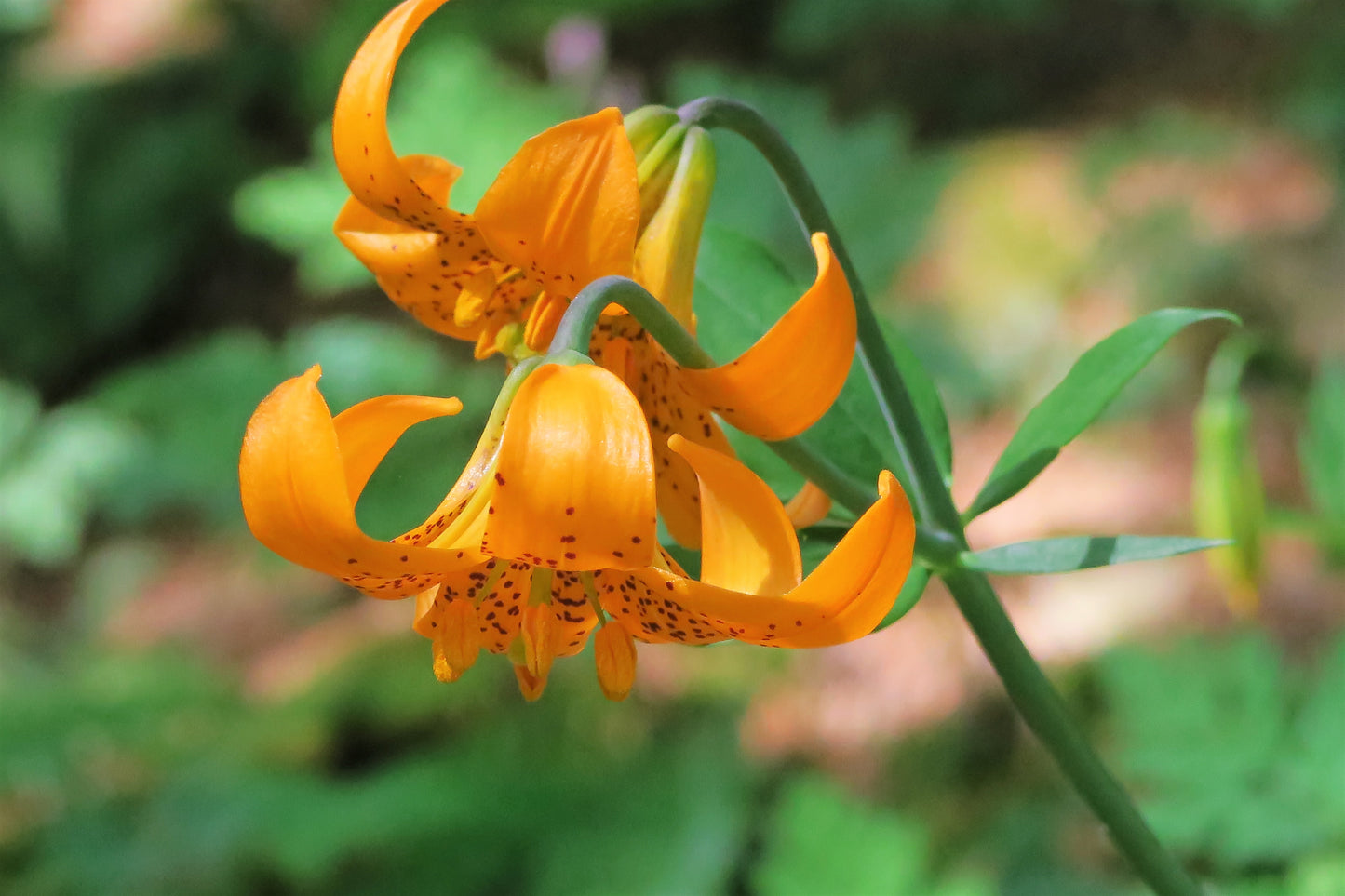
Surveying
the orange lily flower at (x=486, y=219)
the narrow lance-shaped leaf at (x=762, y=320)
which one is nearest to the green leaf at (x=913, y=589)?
the narrow lance-shaped leaf at (x=762, y=320)

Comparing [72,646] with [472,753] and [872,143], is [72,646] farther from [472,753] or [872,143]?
[872,143]

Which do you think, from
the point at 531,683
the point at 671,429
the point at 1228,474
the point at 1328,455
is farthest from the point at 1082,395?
the point at 1328,455

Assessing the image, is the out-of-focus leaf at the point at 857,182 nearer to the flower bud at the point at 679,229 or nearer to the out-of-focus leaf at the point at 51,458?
the out-of-focus leaf at the point at 51,458

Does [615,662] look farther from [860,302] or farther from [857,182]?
[857,182]

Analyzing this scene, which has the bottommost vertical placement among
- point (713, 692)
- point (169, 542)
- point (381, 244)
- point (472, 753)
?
point (169, 542)

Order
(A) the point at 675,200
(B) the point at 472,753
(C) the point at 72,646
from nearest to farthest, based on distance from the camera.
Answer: (A) the point at 675,200 → (B) the point at 472,753 → (C) the point at 72,646

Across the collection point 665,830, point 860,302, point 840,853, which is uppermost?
point 860,302

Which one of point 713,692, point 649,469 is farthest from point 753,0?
point 649,469
